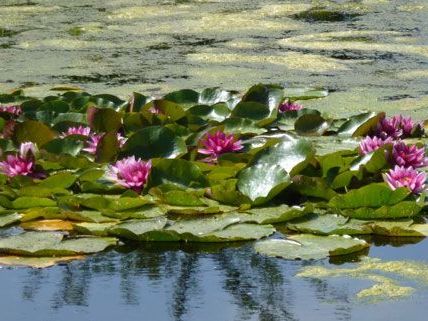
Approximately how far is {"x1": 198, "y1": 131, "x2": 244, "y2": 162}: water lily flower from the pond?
0.68 metres

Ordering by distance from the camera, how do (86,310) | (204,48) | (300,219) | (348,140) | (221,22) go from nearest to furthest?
(86,310) → (300,219) → (348,140) → (204,48) → (221,22)

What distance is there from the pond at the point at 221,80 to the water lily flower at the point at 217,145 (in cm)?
68

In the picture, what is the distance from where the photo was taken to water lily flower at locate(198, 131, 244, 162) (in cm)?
361

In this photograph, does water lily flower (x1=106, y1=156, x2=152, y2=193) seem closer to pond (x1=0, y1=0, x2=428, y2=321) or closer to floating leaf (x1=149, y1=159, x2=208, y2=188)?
floating leaf (x1=149, y1=159, x2=208, y2=188)

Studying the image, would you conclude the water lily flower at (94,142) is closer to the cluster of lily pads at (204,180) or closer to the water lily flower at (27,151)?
the cluster of lily pads at (204,180)

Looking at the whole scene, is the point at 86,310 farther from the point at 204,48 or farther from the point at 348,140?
the point at 204,48

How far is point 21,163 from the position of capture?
11.3 feet

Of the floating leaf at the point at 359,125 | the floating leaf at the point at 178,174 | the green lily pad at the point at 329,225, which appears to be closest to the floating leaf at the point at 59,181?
the floating leaf at the point at 178,174

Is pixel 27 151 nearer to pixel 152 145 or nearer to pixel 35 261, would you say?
pixel 152 145

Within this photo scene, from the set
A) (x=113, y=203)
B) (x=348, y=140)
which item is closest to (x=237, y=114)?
(x=348, y=140)

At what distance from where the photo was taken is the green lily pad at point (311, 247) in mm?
2828

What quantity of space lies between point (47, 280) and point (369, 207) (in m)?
0.96

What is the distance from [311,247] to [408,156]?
0.65m

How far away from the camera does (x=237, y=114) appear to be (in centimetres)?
412
